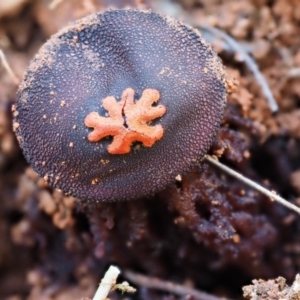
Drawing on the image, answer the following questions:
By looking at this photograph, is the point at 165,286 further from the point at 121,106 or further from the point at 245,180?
the point at 121,106

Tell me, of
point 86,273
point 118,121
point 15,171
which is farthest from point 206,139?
point 15,171

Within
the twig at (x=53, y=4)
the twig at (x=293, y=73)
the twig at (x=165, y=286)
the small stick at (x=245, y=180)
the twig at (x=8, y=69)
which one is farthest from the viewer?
the twig at (x=53, y=4)

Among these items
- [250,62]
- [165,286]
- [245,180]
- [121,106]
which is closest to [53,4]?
[250,62]

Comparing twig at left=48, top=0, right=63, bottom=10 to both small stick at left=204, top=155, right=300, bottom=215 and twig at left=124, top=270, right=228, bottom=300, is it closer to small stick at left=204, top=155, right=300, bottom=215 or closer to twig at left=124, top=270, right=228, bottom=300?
small stick at left=204, top=155, right=300, bottom=215

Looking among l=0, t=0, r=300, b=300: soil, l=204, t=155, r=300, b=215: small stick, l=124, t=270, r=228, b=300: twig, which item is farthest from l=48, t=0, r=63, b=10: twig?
l=124, t=270, r=228, b=300: twig

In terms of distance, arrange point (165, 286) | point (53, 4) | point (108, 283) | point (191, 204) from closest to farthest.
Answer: point (108, 283)
point (191, 204)
point (165, 286)
point (53, 4)

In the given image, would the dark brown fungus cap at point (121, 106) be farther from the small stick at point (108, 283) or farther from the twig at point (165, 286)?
the twig at point (165, 286)

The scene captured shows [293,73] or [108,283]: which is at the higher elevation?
[293,73]

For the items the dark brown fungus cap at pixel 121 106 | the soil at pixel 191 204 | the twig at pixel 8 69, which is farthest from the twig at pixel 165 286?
the twig at pixel 8 69
